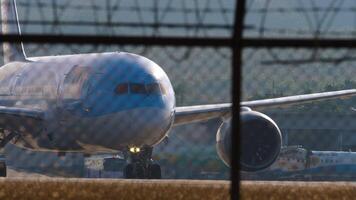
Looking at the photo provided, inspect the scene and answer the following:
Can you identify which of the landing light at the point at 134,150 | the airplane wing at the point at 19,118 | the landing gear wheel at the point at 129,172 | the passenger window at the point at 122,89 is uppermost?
the passenger window at the point at 122,89

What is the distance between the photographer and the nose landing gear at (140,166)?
100 feet

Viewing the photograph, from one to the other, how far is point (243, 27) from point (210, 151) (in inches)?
1127

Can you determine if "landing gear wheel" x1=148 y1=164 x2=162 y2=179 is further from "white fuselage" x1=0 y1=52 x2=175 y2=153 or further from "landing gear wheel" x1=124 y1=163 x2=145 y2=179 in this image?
"white fuselage" x1=0 y1=52 x2=175 y2=153

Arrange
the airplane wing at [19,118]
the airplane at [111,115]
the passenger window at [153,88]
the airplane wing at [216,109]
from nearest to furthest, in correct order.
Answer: the airplane at [111,115] → the passenger window at [153,88] → the airplane wing at [19,118] → the airplane wing at [216,109]

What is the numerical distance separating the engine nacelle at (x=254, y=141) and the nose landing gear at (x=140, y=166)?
7.12ft

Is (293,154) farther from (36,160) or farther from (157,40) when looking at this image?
(157,40)

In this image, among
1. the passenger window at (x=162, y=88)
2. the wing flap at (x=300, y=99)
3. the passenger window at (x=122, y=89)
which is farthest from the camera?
the wing flap at (x=300, y=99)

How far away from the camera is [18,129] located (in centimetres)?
3145

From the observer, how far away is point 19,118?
3106 centimetres

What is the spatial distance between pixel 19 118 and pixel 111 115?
8.81 ft

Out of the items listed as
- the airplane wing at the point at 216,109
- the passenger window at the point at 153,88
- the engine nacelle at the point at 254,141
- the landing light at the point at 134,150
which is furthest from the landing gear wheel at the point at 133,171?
the airplane wing at the point at 216,109

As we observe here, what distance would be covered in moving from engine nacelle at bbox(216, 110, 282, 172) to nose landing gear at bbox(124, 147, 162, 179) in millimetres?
2171

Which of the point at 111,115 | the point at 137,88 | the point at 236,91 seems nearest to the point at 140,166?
the point at 111,115

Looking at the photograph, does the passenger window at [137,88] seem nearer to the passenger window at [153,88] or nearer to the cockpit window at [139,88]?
the cockpit window at [139,88]
